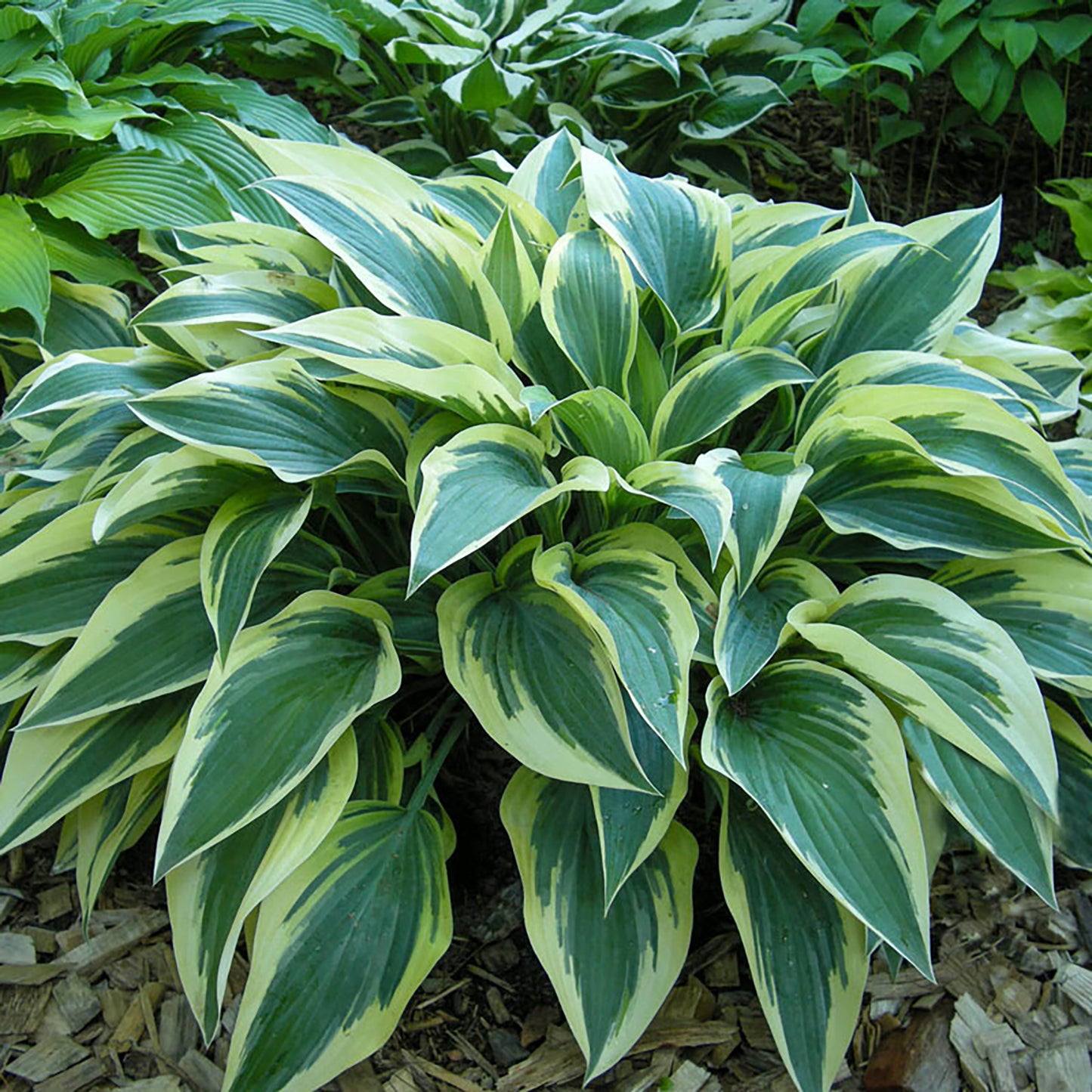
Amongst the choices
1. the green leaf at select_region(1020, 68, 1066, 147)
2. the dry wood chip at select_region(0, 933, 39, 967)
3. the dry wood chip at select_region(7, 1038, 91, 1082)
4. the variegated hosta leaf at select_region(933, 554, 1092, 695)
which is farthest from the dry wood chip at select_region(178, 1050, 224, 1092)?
the green leaf at select_region(1020, 68, 1066, 147)

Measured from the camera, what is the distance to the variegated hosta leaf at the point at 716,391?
1405 mm

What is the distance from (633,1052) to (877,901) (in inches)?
16.6

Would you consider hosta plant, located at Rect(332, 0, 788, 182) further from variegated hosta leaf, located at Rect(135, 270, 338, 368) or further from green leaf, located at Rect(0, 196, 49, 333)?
variegated hosta leaf, located at Rect(135, 270, 338, 368)

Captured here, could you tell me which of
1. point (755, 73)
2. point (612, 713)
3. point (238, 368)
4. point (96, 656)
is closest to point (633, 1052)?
point (612, 713)

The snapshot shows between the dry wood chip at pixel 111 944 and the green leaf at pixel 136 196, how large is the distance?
129cm

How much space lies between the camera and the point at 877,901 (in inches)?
43.6

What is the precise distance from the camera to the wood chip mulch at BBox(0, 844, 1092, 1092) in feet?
4.39

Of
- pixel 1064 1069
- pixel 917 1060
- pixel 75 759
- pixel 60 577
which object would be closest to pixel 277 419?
pixel 60 577

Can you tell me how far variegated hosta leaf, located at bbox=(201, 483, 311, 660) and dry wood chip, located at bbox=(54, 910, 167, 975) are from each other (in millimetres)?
482

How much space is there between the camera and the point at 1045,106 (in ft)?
8.50

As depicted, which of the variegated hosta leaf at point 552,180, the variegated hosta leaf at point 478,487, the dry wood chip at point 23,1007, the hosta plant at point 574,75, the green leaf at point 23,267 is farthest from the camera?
the hosta plant at point 574,75

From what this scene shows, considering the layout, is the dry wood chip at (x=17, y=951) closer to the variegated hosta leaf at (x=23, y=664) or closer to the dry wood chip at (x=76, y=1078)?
the dry wood chip at (x=76, y=1078)

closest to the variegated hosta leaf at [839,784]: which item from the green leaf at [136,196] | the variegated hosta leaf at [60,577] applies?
the variegated hosta leaf at [60,577]

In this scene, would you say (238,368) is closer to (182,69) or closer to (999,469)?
(999,469)
